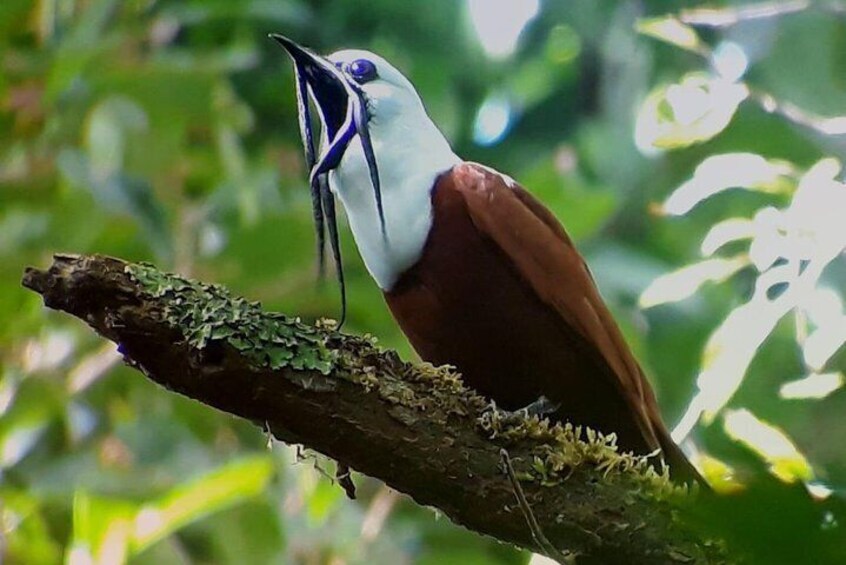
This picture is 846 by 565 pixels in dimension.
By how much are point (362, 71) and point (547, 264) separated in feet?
1.18

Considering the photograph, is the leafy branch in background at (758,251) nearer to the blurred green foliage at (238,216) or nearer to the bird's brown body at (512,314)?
the blurred green foliage at (238,216)

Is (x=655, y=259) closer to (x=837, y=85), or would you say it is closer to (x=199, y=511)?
(x=837, y=85)

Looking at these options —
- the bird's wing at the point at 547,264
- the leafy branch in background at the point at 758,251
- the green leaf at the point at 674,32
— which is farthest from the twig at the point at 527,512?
the green leaf at the point at 674,32

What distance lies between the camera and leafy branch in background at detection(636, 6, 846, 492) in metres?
1.33

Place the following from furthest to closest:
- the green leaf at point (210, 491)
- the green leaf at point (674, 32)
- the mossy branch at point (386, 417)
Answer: the green leaf at point (210, 491) → the green leaf at point (674, 32) → the mossy branch at point (386, 417)

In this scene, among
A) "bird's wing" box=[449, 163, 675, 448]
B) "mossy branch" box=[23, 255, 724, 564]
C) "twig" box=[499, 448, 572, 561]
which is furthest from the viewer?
"bird's wing" box=[449, 163, 675, 448]

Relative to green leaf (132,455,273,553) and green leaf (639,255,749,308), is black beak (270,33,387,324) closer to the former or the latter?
green leaf (639,255,749,308)

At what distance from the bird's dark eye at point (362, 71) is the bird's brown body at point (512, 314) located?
6.8 inches

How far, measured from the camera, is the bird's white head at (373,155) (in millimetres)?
1515

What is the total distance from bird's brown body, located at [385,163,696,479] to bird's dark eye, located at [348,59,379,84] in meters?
0.17

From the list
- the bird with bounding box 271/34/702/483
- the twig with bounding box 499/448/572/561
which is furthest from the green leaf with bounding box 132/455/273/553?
the twig with bounding box 499/448/572/561

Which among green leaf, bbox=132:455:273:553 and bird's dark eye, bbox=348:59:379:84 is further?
green leaf, bbox=132:455:273:553

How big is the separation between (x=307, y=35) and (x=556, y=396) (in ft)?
6.48

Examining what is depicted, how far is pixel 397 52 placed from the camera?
3461 mm
